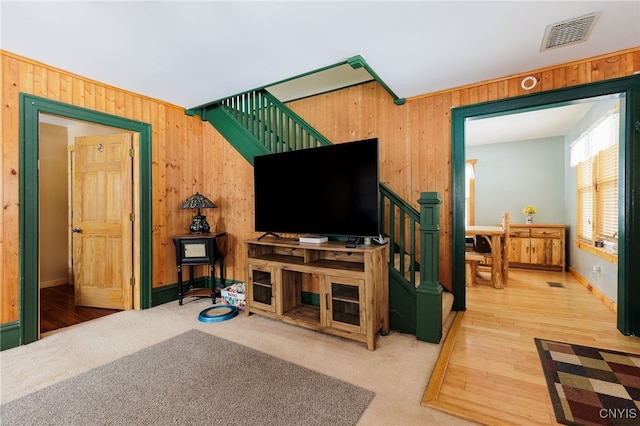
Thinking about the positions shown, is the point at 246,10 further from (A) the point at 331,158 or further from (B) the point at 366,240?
(B) the point at 366,240

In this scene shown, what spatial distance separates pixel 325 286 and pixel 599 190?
13.4ft

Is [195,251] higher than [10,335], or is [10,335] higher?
[195,251]

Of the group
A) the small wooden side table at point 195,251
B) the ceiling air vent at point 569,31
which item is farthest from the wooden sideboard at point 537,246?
the small wooden side table at point 195,251

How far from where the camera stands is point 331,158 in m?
2.80

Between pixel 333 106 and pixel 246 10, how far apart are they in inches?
83.1

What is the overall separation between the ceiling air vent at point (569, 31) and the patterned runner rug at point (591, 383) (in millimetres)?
2516

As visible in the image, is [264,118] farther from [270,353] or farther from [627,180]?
[627,180]

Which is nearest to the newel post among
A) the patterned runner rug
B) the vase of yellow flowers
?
the patterned runner rug

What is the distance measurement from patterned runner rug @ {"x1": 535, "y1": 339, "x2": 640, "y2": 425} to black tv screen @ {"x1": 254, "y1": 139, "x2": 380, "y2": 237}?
5.27 feet

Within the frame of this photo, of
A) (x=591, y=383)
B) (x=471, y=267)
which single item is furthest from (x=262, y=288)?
(x=471, y=267)

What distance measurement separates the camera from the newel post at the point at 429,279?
2.49 m

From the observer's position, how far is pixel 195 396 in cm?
181

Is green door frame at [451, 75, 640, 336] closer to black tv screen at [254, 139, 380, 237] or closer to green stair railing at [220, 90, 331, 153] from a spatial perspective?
black tv screen at [254, 139, 380, 237]

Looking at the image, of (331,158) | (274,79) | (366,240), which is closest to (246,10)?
(274,79)
